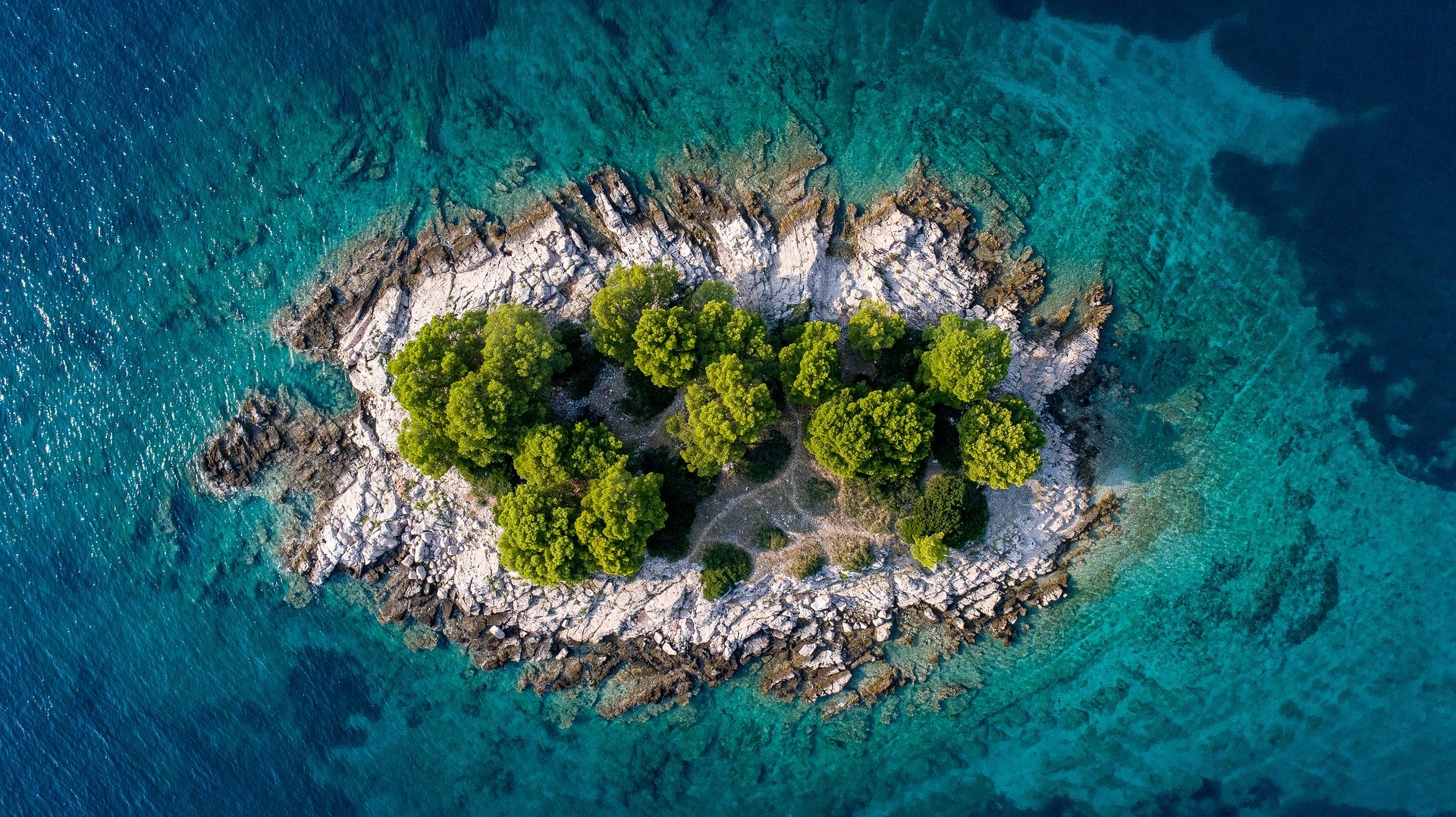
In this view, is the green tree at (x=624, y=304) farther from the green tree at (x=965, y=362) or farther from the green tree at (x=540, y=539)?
the green tree at (x=965, y=362)

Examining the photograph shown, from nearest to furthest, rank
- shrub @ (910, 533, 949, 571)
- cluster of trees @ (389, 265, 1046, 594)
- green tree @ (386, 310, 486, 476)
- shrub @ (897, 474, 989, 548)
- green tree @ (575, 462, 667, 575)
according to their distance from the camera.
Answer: green tree @ (575, 462, 667, 575), cluster of trees @ (389, 265, 1046, 594), green tree @ (386, 310, 486, 476), shrub @ (910, 533, 949, 571), shrub @ (897, 474, 989, 548)

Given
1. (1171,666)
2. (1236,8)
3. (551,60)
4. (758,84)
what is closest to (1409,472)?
(1171,666)

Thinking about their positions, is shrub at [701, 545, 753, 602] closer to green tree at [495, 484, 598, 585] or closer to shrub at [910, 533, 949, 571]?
green tree at [495, 484, 598, 585]


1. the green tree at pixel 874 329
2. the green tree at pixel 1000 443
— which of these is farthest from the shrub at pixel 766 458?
the green tree at pixel 1000 443

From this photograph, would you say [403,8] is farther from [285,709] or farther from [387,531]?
[285,709]

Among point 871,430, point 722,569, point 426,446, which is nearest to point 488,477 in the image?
point 426,446

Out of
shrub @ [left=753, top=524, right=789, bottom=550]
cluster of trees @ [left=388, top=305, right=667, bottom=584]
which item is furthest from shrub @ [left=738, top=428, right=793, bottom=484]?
cluster of trees @ [left=388, top=305, right=667, bottom=584]

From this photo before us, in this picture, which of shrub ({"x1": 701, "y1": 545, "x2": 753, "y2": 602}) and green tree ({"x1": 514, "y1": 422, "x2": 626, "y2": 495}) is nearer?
green tree ({"x1": 514, "y1": 422, "x2": 626, "y2": 495})
